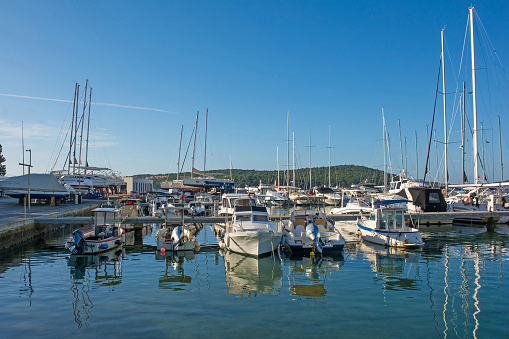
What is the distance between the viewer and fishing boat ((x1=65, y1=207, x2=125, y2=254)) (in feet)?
75.8

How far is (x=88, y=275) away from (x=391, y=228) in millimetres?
18560

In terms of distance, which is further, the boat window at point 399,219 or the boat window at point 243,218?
the boat window at point 399,219

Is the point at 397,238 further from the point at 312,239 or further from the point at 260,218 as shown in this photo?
the point at 260,218

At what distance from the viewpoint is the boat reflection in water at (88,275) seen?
1302 centimetres

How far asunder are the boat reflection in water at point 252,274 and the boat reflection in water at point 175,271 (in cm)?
188

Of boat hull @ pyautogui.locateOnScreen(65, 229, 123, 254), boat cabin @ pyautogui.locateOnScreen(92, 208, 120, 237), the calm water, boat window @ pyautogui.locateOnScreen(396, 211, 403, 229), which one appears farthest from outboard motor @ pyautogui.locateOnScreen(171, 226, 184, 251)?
boat window @ pyautogui.locateOnScreen(396, 211, 403, 229)

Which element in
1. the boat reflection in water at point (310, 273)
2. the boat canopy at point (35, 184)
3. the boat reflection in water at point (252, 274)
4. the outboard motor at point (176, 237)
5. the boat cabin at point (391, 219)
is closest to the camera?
the boat reflection in water at point (310, 273)

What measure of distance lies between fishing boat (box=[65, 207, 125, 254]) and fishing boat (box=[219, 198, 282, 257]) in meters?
6.89

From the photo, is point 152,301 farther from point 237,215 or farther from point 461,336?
point 237,215

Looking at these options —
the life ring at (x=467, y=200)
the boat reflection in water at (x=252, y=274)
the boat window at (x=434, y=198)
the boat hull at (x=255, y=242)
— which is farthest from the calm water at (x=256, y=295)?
the life ring at (x=467, y=200)

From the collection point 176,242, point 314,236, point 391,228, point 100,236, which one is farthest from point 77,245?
point 391,228

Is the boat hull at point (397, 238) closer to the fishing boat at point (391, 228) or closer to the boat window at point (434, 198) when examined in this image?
the fishing boat at point (391, 228)

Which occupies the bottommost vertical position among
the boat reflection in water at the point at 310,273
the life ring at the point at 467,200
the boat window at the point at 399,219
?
the boat reflection in water at the point at 310,273

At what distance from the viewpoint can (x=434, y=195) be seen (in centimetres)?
3788
